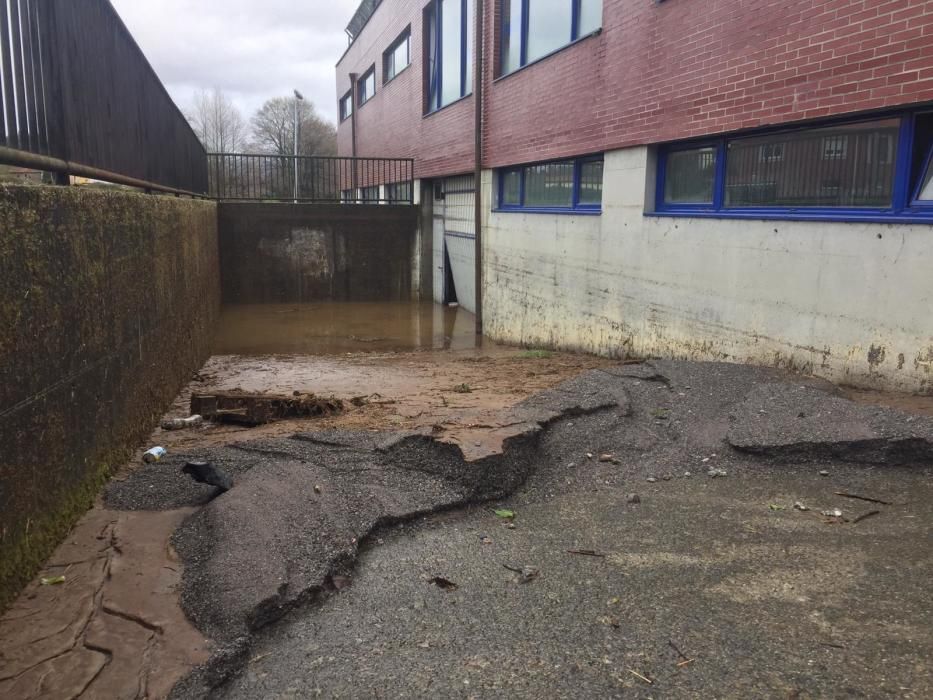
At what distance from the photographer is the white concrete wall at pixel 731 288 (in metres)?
5.29

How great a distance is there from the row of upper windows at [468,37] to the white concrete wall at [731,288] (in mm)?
2518

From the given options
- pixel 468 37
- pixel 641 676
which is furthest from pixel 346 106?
pixel 641 676

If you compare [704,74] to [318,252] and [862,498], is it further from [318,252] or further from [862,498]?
[318,252]

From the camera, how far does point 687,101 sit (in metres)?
7.59

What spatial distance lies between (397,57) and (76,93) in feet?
61.5

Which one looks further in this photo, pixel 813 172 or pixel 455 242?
pixel 455 242

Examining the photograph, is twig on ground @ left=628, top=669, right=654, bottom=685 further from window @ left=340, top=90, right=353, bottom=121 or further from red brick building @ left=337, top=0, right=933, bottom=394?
window @ left=340, top=90, right=353, bottom=121

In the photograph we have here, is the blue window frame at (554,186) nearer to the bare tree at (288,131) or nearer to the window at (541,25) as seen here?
the window at (541,25)

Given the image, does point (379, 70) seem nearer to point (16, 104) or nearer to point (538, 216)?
point (538, 216)

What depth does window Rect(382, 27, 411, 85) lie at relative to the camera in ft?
66.8

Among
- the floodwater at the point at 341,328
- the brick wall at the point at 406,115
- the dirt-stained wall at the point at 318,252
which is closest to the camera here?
the floodwater at the point at 341,328

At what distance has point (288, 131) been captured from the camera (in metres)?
57.3

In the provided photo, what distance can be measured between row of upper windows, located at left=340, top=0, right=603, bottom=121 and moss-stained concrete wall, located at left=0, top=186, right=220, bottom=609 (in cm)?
675

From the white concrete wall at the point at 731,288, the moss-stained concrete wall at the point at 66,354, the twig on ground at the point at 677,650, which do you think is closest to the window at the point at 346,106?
the white concrete wall at the point at 731,288
